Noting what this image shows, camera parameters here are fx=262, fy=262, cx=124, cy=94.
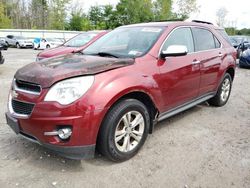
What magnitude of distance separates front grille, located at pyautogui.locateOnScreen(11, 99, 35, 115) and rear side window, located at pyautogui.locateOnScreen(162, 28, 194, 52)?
6.39 feet

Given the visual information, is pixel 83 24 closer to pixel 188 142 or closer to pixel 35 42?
pixel 35 42

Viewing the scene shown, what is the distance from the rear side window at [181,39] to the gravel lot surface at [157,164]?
1.34 m

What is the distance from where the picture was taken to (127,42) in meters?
3.94

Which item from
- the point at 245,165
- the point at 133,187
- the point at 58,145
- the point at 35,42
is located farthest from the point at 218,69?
the point at 35,42

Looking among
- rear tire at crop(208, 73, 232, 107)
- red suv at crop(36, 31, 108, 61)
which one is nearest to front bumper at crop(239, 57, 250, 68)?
red suv at crop(36, 31, 108, 61)

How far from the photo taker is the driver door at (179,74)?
3.62 meters

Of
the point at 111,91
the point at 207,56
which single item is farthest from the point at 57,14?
the point at 111,91

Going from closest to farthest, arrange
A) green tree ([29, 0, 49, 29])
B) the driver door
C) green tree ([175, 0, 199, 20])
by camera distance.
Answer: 1. the driver door
2. green tree ([175, 0, 199, 20])
3. green tree ([29, 0, 49, 29])

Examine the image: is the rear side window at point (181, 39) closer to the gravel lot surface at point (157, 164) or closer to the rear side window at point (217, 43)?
the rear side window at point (217, 43)

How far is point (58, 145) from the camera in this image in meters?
2.75

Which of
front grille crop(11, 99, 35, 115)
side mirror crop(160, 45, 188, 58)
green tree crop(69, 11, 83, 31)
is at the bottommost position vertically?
front grille crop(11, 99, 35, 115)

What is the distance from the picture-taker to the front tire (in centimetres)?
291

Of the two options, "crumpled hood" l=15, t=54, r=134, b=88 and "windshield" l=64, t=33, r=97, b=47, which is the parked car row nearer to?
"windshield" l=64, t=33, r=97, b=47

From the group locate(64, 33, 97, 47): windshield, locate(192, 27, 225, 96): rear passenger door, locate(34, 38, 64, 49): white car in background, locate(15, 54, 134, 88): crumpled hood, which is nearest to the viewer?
locate(15, 54, 134, 88): crumpled hood
